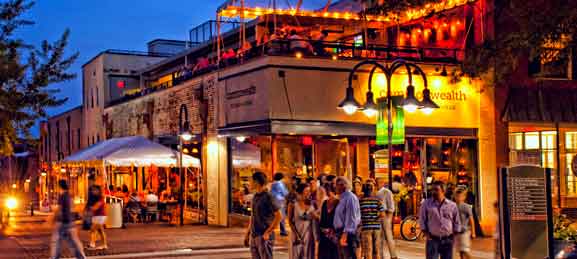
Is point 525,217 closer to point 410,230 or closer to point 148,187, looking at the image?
point 410,230

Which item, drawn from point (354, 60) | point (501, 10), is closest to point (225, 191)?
point (354, 60)

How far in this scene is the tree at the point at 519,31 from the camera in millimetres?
17656

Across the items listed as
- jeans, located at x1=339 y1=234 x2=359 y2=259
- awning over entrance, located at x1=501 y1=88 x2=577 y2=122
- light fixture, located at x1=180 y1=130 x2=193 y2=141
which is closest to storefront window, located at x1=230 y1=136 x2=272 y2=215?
light fixture, located at x1=180 y1=130 x2=193 y2=141

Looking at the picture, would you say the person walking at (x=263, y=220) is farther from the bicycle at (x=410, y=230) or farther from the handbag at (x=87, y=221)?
the bicycle at (x=410, y=230)

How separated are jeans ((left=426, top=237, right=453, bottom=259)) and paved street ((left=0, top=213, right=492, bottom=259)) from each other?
4.65m

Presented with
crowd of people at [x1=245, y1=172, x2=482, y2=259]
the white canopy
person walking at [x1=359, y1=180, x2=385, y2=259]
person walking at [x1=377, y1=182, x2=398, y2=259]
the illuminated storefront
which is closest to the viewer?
crowd of people at [x1=245, y1=172, x2=482, y2=259]

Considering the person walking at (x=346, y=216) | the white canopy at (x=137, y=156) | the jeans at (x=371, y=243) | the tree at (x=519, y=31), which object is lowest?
the jeans at (x=371, y=243)

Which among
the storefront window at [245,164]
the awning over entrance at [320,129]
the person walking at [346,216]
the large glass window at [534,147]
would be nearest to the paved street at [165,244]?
the storefront window at [245,164]

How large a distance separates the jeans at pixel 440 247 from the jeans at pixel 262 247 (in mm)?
2837

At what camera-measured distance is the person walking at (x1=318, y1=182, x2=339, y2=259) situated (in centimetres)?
1315

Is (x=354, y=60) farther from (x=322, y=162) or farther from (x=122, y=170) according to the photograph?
(x=122, y=170)

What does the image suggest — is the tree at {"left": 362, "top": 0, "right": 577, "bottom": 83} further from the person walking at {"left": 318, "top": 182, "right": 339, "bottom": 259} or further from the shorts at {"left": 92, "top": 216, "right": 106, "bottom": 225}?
the shorts at {"left": 92, "top": 216, "right": 106, "bottom": 225}

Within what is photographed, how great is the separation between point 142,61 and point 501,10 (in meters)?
28.5

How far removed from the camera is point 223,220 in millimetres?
25922
